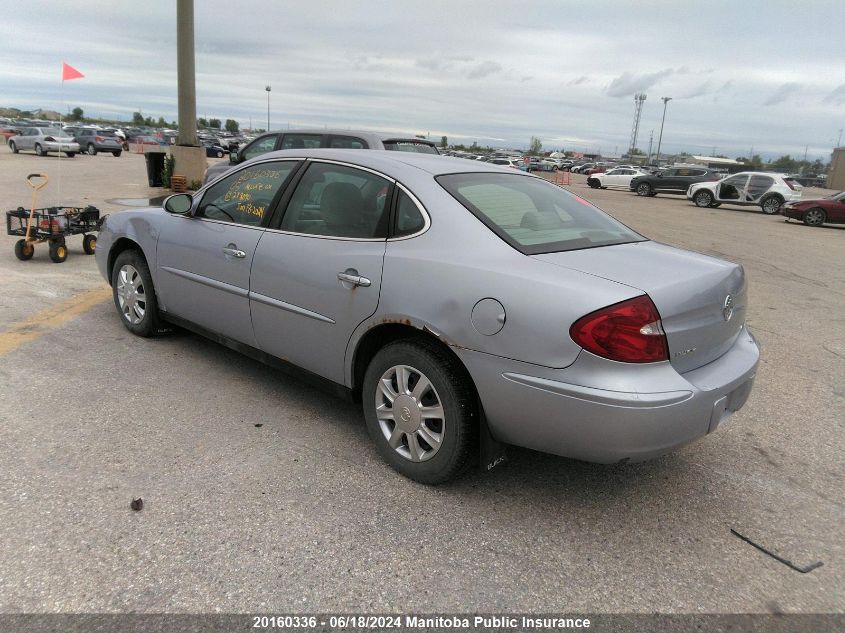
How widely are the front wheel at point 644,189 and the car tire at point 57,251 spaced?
30.1 m

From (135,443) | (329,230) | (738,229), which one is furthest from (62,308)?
(738,229)

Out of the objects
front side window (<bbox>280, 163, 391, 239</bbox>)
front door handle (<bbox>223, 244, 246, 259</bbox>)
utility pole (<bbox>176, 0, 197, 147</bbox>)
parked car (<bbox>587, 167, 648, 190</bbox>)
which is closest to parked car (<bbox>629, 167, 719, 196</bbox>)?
parked car (<bbox>587, 167, 648, 190</bbox>)

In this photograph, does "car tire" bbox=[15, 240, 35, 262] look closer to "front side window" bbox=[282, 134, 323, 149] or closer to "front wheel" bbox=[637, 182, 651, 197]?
"front side window" bbox=[282, 134, 323, 149]

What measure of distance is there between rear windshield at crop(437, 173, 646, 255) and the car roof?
0.09 meters

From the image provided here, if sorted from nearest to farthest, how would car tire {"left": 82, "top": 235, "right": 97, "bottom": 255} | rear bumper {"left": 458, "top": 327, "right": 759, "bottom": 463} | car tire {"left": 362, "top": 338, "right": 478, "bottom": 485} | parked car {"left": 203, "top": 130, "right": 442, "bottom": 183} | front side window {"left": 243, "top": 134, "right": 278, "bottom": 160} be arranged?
rear bumper {"left": 458, "top": 327, "right": 759, "bottom": 463}
car tire {"left": 362, "top": 338, "right": 478, "bottom": 485}
car tire {"left": 82, "top": 235, "right": 97, "bottom": 255}
parked car {"left": 203, "top": 130, "right": 442, "bottom": 183}
front side window {"left": 243, "top": 134, "right": 278, "bottom": 160}

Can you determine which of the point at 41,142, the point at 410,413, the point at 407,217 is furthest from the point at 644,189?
the point at 410,413

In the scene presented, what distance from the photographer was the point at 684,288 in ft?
9.19

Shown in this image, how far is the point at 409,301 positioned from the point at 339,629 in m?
1.42

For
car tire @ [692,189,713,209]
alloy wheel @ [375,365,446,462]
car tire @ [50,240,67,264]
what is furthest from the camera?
car tire @ [692,189,713,209]

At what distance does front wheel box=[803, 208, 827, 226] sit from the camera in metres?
21.0

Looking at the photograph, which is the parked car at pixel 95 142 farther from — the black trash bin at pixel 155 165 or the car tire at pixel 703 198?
the car tire at pixel 703 198

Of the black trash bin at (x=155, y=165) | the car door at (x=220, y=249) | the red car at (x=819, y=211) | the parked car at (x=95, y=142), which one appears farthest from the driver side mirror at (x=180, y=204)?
the parked car at (x=95, y=142)

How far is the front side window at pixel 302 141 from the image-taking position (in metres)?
9.59

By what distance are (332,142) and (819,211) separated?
60.6 feet
